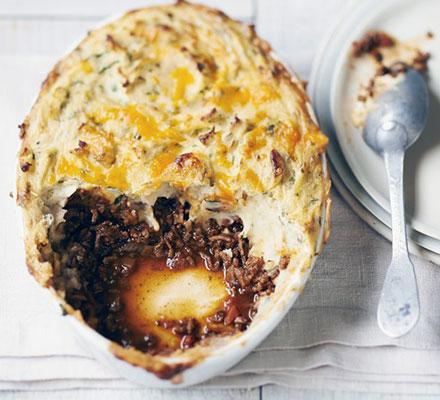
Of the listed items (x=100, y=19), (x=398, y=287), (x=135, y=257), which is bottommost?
(x=135, y=257)

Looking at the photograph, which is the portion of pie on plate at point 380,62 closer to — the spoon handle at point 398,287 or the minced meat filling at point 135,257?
the spoon handle at point 398,287

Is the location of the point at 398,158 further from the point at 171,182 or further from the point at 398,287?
the point at 171,182

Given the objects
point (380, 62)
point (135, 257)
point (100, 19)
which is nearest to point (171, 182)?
point (135, 257)

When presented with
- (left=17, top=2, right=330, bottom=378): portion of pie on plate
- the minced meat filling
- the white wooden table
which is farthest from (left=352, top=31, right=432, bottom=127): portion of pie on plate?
the minced meat filling

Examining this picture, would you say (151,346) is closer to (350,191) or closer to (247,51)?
(350,191)

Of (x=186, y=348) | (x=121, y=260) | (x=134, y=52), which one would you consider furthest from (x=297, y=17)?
(x=186, y=348)

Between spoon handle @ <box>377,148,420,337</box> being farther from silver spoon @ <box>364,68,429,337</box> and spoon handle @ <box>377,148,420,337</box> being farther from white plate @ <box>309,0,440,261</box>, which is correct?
white plate @ <box>309,0,440,261</box>

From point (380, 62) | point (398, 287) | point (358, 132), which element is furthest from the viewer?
point (380, 62)
